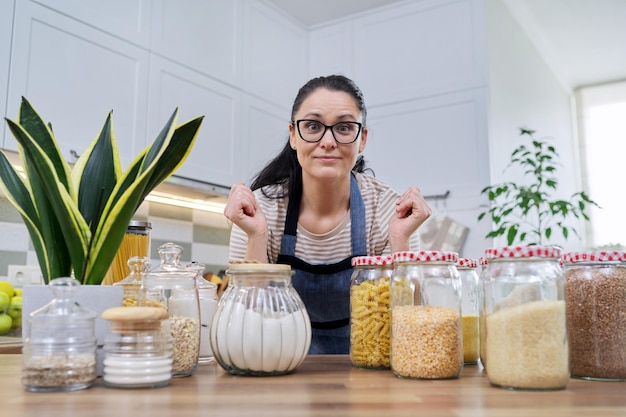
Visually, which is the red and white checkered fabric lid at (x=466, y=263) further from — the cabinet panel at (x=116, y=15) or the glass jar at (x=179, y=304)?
the cabinet panel at (x=116, y=15)

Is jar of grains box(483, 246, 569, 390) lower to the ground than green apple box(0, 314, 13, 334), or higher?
higher

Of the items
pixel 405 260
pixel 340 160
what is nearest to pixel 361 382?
pixel 405 260

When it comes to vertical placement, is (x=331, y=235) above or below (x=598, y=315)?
above

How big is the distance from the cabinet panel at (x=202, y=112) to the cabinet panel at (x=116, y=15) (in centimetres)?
15

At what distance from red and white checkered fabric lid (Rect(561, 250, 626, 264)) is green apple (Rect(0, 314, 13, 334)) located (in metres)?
1.72

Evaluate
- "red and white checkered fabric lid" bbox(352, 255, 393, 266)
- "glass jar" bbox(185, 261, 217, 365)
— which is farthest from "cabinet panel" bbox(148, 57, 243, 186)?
"red and white checkered fabric lid" bbox(352, 255, 393, 266)

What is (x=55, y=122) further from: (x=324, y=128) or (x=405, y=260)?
(x=405, y=260)

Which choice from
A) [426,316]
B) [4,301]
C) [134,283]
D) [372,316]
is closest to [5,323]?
[4,301]

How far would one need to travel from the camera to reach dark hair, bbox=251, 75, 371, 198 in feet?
4.59

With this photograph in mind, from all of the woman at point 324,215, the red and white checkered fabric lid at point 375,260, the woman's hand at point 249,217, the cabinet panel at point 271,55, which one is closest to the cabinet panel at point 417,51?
the cabinet panel at point 271,55

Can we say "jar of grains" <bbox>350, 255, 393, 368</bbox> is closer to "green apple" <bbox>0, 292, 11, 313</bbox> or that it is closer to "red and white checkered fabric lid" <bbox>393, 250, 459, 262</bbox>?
"red and white checkered fabric lid" <bbox>393, 250, 459, 262</bbox>

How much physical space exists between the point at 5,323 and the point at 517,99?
3.18 m

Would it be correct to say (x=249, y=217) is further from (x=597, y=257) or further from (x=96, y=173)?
(x=597, y=257)

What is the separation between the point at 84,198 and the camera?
0.81 metres
